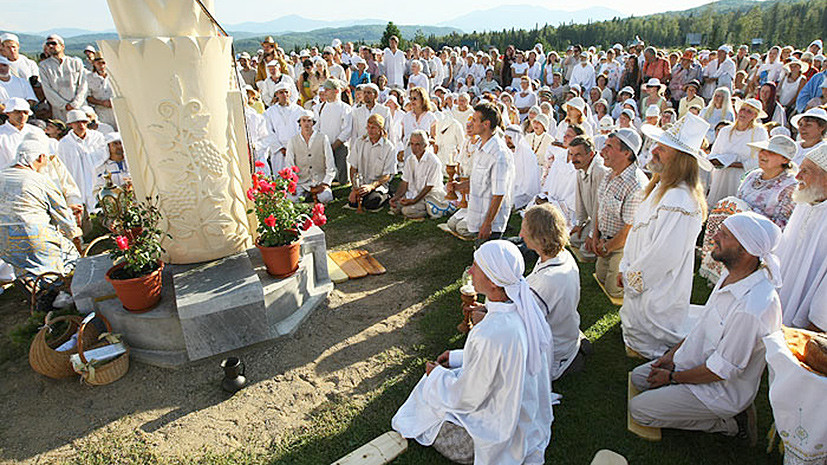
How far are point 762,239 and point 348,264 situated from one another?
4.51 meters

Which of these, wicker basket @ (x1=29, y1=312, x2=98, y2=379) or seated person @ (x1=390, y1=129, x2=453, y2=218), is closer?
wicker basket @ (x1=29, y1=312, x2=98, y2=379)

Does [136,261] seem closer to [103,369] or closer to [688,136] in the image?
[103,369]

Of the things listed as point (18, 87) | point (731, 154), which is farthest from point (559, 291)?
point (18, 87)

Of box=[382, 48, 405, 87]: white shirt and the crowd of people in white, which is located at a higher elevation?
box=[382, 48, 405, 87]: white shirt

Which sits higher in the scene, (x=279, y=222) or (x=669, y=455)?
(x=279, y=222)

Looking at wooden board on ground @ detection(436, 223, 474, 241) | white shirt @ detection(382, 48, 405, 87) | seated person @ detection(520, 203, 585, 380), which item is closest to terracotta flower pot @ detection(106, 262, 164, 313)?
seated person @ detection(520, 203, 585, 380)

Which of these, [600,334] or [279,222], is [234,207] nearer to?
[279,222]

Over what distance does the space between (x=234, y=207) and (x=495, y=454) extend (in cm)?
349

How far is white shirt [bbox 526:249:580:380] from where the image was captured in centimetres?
365

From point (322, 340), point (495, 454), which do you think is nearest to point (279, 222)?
point (322, 340)

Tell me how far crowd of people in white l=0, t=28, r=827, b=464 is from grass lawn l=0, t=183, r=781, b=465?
0.17 meters

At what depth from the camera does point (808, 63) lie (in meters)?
12.8

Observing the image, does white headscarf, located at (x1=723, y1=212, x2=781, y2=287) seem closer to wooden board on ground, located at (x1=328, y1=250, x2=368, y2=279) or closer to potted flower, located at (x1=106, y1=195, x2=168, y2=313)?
wooden board on ground, located at (x1=328, y1=250, x2=368, y2=279)

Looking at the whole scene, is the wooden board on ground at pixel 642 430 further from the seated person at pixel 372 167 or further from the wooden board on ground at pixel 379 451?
the seated person at pixel 372 167
